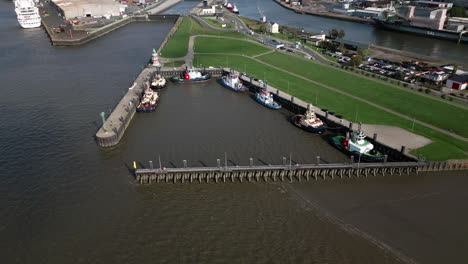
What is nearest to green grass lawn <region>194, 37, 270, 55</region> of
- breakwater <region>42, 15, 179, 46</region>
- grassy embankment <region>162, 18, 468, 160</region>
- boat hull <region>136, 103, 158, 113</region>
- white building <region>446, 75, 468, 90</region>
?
grassy embankment <region>162, 18, 468, 160</region>

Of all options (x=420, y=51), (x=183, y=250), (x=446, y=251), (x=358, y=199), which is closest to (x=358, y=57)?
(x=420, y=51)

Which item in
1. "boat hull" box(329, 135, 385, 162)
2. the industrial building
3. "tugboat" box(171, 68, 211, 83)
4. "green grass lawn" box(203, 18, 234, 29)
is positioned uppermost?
the industrial building

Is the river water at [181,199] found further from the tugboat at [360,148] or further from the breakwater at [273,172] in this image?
the tugboat at [360,148]

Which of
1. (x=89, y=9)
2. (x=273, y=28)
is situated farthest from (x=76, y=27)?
(x=273, y=28)

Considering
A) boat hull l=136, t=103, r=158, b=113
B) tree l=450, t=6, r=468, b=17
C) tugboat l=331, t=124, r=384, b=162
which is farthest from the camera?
tree l=450, t=6, r=468, b=17

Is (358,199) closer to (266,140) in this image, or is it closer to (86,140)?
(266,140)

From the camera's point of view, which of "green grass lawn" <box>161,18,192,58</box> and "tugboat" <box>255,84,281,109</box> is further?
"green grass lawn" <box>161,18,192,58</box>

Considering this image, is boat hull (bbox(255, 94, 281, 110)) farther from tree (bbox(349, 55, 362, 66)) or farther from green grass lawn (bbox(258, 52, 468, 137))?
tree (bbox(349, 55, 362, 66))

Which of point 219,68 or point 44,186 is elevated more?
point 219,68

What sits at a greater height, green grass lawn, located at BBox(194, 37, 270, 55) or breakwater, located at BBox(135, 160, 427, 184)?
green grass lawn, located at BBox(194, 37, 270, 55)

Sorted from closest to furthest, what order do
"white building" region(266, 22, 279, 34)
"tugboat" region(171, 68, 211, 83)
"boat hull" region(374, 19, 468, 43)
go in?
"tugboat" region(171, 68, 211, 83)
"white building" region(266, 22, 279, 34)
"boat hull" region(374, 19, 468, 43)
